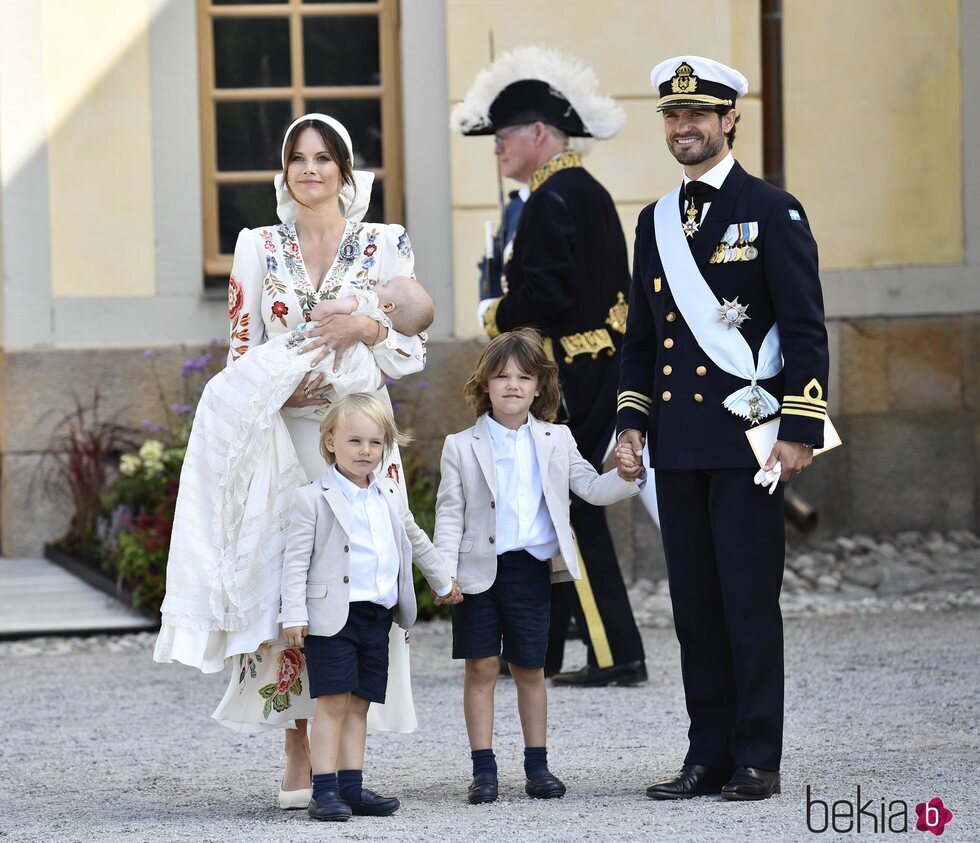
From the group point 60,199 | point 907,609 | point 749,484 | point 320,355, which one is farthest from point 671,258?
point 60,199

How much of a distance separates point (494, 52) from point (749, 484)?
472cm

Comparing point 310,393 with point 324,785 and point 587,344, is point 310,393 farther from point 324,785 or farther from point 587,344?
point 587,344

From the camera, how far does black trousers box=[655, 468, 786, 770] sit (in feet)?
14.1

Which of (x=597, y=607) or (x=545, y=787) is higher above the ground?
(x=597, y=607)

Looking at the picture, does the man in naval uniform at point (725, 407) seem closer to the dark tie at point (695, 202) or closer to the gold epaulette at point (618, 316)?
the dark tie at point (695, 202)

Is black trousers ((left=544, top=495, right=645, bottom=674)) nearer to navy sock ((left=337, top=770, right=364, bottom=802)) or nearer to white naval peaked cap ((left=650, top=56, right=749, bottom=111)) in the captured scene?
navy sock ((left=337, top=770, right=364, bottom=802))

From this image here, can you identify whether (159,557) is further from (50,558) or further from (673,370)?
(673,370)

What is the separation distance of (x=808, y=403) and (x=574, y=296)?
2088 mm

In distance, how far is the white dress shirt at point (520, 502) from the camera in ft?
14.9

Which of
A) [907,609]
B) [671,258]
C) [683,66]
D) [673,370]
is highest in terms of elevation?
[683,66]

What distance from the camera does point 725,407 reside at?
4.30m

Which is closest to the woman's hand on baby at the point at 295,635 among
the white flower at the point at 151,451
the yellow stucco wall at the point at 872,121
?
the white flower at the point at 151,451

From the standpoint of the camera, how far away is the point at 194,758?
5.25m

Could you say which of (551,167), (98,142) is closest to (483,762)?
(551,167)
